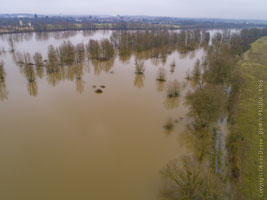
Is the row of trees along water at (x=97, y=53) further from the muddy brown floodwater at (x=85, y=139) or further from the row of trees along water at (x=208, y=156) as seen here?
the muddy brown floodwater at (x=85, y=139)

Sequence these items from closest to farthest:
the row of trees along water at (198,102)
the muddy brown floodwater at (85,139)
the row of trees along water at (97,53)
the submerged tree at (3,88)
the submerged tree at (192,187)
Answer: the submerged tree at (192,187)
the row of trees along water at (198,102)
the muddy brown floodwater at (85,139)
the submerged tree at (3,88)
the row of trees along water at (97,53)

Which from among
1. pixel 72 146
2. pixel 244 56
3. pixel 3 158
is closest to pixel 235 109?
pixel 72 146

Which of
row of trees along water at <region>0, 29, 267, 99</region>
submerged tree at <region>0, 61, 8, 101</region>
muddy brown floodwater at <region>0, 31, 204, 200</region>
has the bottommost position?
muddy brown floodwater at <region>0, 31, 204, 200</region>

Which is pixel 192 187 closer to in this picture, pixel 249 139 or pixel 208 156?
pixel 208 156

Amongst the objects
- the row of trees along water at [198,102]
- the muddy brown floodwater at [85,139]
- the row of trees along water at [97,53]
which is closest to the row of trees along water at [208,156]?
the row of trees along water at [198,102]

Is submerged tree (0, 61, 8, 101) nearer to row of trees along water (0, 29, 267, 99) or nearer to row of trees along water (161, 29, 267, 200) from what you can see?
row of trees along water (0, 29, 267, 99)

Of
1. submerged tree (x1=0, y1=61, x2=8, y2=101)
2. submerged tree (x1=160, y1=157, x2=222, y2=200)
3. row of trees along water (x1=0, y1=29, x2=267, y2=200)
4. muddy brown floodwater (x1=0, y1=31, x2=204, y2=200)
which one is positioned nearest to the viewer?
submerged tree (x1=160, y1=157, x2=222, y2=200)

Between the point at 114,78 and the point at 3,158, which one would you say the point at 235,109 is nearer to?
the point at 114,78

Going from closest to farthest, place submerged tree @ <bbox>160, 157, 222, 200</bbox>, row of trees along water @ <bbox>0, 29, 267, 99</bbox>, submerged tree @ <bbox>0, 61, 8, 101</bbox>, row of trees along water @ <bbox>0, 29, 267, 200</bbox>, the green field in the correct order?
submerged tree @ <bbox>160, 157, 222, 200</bbox>
row of trees along water @ <bbox>0, 29, 267, 200</bbox>
the green field
submerged tree @ <bbox>0, 61, 8, 101</bbox>
row of trees along water @ <bbox>0, 29, 267, 99</bbox>

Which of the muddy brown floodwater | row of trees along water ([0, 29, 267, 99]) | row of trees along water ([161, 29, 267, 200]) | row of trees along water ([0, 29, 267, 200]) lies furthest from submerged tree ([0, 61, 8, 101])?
row of trees along water ([161, 29, 267, 200])
